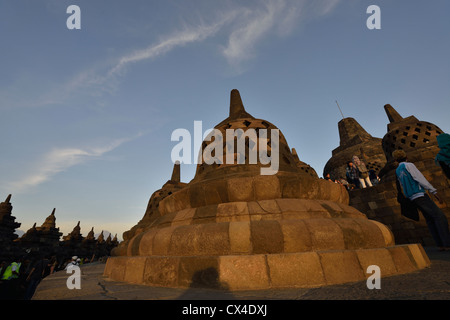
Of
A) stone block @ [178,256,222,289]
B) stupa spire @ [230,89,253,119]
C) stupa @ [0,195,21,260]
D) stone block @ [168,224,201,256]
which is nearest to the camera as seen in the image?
stone block @ [178,256,222,289]

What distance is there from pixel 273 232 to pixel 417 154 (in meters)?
9.02

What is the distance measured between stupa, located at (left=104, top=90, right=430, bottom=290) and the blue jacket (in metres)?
1.03

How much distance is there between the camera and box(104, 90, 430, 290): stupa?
2.51 meters

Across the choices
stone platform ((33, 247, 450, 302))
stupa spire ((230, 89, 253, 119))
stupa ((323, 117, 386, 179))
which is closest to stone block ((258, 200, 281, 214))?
stone platform ((33, 247, 450, 302))

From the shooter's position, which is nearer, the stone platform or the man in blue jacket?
the stone platform

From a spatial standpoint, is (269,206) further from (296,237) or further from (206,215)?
(206,215)

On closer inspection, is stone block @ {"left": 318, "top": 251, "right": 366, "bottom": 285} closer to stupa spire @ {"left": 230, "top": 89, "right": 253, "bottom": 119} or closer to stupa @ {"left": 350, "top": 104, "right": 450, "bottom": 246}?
stupa spire @ {"left": 230, "top": 89, "right": 253, "bottom": 119}

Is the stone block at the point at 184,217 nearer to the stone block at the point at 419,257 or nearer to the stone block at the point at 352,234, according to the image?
the stone block at the point at 352,234

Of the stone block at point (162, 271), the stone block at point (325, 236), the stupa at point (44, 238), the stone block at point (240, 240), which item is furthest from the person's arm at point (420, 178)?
the stupa at point (44, 238)

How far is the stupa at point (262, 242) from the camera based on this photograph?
2508 mm

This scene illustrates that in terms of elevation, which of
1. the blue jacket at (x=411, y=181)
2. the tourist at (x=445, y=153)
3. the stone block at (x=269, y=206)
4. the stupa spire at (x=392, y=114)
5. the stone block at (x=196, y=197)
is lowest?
the stone block at (x=269, y=206)

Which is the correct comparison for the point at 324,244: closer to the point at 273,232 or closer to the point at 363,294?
the point at 273,232
